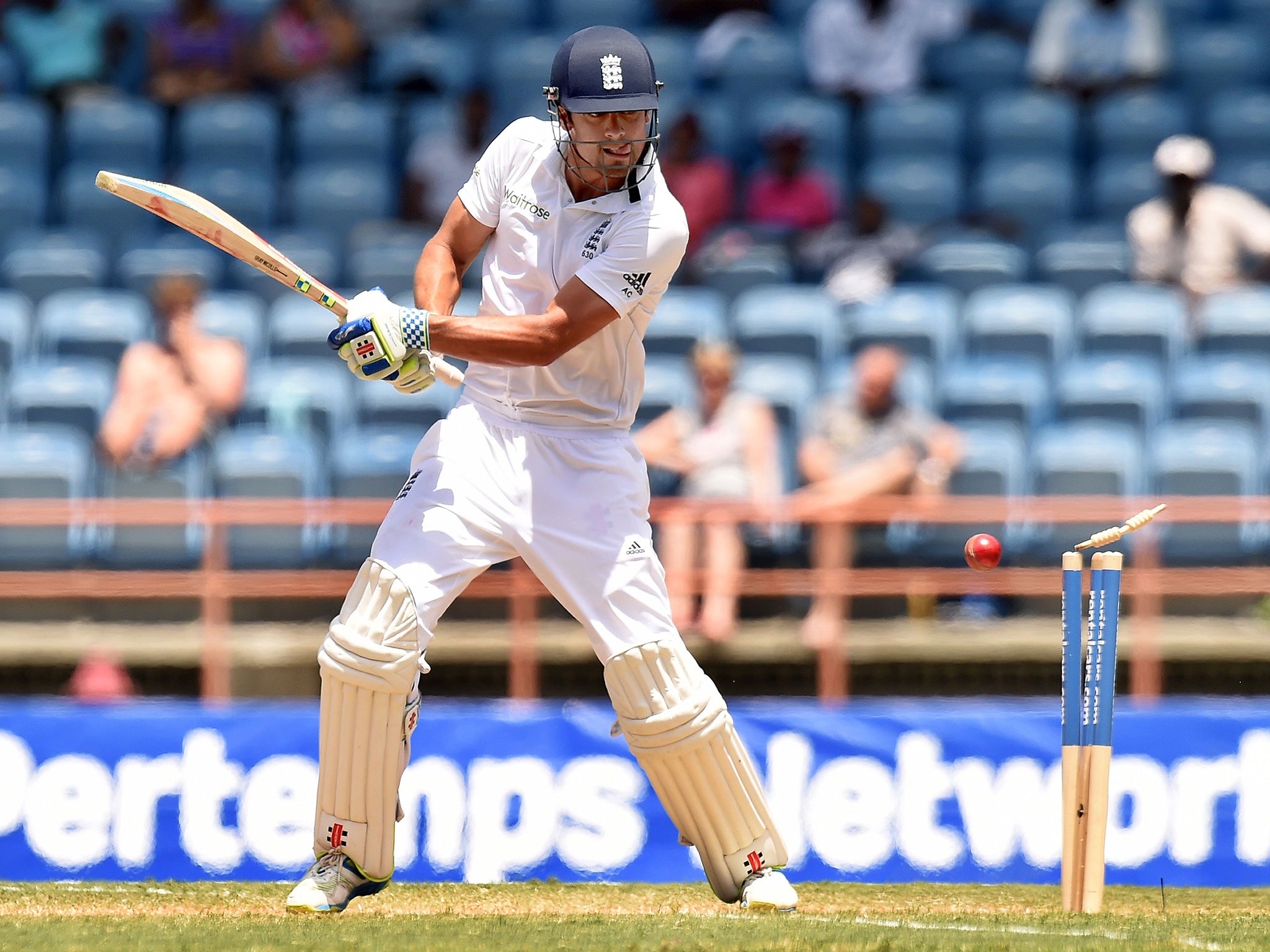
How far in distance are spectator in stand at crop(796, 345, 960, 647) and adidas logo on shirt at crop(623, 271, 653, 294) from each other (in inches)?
132

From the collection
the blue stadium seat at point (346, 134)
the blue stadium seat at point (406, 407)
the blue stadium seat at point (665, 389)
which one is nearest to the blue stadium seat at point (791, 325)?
the blue stadium seat at point (665, 389)

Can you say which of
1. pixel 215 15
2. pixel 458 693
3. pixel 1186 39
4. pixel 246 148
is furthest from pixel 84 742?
pixel 1186 39

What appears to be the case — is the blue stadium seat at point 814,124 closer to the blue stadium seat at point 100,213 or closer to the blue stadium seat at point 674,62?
the blue stadium seat at point 674,62

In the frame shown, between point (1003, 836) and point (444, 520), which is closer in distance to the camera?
point (444, 520)

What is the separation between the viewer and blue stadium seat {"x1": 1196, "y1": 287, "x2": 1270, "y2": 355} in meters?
9.01

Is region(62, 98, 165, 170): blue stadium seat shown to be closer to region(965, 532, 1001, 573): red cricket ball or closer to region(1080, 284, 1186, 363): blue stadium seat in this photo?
region(1080, 284, 1186, 363): blue stadium seat

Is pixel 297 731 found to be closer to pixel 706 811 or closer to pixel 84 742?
pixel 84 742

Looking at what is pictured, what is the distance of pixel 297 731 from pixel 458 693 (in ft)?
4.00

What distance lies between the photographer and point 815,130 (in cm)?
1043

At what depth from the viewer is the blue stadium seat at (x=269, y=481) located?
328 inches

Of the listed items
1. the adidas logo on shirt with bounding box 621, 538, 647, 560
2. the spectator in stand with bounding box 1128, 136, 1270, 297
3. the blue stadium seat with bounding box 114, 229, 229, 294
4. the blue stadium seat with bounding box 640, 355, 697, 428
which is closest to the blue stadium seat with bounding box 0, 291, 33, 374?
the blue stadium seat with bounding box 114, 229, 229, 294

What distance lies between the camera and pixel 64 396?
9.03 meters

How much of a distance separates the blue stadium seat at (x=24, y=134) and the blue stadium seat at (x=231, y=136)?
2.71 feet

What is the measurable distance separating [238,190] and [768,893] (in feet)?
22.2
